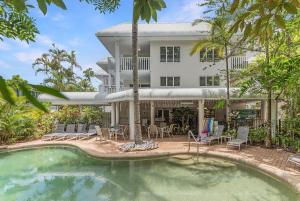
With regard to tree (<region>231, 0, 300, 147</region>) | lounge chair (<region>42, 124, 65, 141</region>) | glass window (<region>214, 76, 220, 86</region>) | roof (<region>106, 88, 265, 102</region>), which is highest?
glass window (<region>214, 76, 220, 86</region>)

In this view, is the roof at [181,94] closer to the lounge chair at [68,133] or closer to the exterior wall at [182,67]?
the exterior wall at [182,67]

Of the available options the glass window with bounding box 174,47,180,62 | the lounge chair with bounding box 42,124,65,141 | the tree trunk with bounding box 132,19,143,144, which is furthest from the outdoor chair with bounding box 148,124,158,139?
the lounge chair with bounding box 42,124,65,141

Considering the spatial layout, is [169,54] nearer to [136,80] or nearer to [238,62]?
[238,62]

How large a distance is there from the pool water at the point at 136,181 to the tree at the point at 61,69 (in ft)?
71.2

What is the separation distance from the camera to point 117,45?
21.1 m

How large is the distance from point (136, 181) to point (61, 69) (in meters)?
31.1

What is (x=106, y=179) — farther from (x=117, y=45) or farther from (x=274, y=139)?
(x=117, y=45)

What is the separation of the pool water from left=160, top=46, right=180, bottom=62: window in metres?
10.9

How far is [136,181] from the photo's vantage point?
397 inches

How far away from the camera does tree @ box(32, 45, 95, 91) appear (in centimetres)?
3436

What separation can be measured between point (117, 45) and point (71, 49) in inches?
813

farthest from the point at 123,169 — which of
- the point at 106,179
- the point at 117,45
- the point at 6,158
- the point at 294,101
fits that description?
the point at 117,45

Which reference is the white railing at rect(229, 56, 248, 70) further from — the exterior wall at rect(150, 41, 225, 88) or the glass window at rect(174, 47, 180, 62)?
the glass window at rect(174, 47, 180, 62)

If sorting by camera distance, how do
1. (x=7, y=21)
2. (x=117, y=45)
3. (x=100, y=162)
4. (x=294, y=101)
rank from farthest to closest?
(x=117, y=45) → (x=294, y=101) → (x=100, y=162) → (x=7, y=21)
